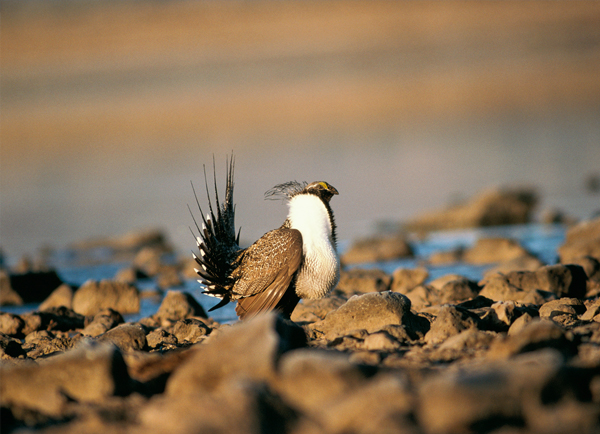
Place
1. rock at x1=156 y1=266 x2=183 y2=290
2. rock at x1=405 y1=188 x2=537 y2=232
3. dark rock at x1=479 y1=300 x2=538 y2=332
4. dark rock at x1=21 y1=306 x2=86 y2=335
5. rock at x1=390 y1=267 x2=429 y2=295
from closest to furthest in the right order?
dark rock at x1=479 y1=300 x2=538 y2=332, dark rock at x1=21 y1=306 x2=86 y2=335, rock at x1=390 y1=267 x2=429 y2=295, rock at x1=156 y1=266 x2=183 y2=290, rock at x1=405 y1=188 x2=537 y2=232

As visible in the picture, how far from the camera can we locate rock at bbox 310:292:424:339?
4.58 m

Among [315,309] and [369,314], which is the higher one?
[369,314]

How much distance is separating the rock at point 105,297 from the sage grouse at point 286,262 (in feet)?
6.29

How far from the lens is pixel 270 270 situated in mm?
5004

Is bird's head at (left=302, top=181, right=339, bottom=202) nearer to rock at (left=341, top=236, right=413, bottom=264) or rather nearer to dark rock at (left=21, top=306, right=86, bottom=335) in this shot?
dark rock at (left=21, top=306, right=86, bottom=335)

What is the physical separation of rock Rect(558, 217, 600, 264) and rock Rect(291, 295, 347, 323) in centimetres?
264

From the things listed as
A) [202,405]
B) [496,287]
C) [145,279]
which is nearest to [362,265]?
[145,279]

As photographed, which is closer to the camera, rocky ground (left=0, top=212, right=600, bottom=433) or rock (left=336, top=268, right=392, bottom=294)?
rocky ground (left=0, top=212, right=600, bottom=433)

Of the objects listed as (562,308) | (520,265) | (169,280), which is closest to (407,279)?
(520,265)

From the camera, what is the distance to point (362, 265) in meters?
9.13

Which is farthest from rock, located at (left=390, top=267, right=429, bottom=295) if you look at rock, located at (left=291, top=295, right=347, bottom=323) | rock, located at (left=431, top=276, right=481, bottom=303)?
rock, located at (left=291, top=295, right=347, bottom=323)

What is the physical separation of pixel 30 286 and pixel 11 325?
225 centimetres

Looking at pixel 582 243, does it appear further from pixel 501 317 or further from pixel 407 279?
pixel 501 317

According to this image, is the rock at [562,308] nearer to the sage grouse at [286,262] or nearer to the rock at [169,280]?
the sage grouse at [286,262]
